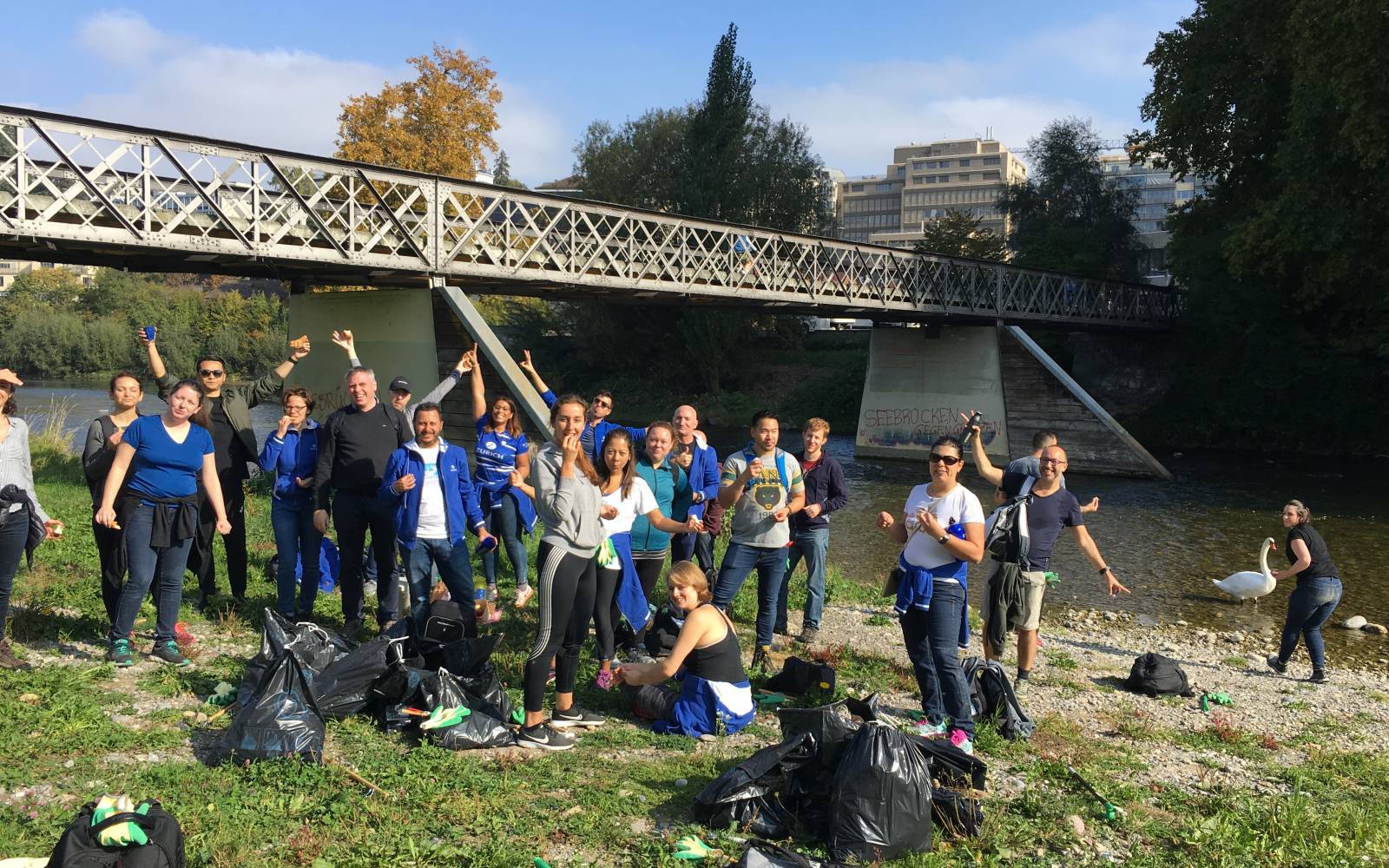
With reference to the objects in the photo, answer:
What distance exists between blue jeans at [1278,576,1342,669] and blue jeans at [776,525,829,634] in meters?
4.20

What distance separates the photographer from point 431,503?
7.11 m

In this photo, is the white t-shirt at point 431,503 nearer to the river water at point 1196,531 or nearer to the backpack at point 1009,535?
the backpack at point 1009,535

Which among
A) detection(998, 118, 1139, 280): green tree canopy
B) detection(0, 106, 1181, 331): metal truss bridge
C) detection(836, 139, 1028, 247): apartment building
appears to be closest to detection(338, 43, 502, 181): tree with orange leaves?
detection(0, 106, 1181, 331): metal truss bridge

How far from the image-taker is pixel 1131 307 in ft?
122

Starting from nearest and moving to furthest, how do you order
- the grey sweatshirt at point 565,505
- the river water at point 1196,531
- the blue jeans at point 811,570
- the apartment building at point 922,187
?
1. the grey sweatshirt at point 565,505
2. the blue jeans at point 811,570
3. the river water at point 1196,531
4. the apartment building at point 922,187

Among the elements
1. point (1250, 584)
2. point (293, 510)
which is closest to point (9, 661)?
point (293, 510)

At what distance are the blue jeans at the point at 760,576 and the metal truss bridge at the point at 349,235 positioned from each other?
35.8 feet

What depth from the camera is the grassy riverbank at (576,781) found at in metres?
4.41

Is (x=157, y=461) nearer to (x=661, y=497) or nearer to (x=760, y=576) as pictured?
(x=661, y=497)

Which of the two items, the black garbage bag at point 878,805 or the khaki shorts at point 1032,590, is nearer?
the black garbage bag at point 878,805

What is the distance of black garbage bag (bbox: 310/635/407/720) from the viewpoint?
5.59 metres

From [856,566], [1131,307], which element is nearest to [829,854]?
[856,566]

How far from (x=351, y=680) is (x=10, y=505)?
2.49 meters

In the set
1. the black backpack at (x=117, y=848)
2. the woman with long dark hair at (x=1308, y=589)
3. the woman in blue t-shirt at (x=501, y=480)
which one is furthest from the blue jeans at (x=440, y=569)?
the woman with long dark hair at (x=1308, y=589)
